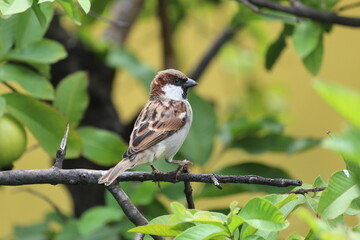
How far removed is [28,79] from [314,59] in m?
0.88

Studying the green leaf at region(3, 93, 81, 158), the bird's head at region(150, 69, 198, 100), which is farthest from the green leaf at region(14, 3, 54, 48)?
the bird's head at region(150, 69, 198, 100)

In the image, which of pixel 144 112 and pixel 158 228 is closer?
pixel 158 228

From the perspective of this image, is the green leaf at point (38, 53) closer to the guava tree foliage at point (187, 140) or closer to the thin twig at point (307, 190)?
the guava tree foliage at point (187, 140)

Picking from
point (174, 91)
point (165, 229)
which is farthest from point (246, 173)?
point (165, 229)

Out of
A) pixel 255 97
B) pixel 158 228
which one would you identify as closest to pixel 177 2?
pixel 255 97

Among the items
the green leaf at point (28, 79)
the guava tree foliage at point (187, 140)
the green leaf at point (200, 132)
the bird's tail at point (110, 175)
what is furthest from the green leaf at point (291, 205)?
the green leaf at point (200, 132)

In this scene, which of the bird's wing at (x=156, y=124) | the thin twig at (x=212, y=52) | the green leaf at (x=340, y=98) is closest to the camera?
the green leaf at (x=340, y=98)

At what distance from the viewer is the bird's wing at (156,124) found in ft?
6.40

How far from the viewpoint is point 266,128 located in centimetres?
261

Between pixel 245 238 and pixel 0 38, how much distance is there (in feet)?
3.34

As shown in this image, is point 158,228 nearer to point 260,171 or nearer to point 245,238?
point 245,238

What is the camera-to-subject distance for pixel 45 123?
1886 mm

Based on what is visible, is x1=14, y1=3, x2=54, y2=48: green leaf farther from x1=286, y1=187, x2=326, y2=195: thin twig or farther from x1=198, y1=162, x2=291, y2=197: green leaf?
x1=286, y1=187, x2=326, y2=195: thin twig

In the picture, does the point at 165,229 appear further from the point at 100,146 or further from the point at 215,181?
the point at 100,146
